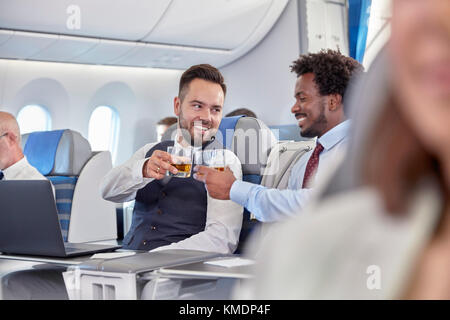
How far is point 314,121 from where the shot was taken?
7.66ft

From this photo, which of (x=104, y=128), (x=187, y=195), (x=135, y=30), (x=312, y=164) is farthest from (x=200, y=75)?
(x=104, y=128)

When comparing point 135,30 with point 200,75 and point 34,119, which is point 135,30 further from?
point 200,75

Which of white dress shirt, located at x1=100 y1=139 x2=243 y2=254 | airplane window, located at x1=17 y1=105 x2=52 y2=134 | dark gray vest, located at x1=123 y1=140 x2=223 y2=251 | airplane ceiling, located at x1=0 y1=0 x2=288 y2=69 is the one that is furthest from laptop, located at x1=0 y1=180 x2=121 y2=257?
airplane window, located at x1=17 y1=105 x2=52 y2=134

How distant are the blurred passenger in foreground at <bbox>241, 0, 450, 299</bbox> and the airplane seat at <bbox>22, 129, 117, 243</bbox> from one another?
3.86 meters

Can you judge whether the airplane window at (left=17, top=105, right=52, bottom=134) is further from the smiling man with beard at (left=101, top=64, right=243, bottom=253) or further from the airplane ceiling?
the smiling man with beard at (left=101, top=64, right=243, bottom=253)

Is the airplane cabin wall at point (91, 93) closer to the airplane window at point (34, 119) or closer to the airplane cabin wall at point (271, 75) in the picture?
the airplane window at point (34, 119)

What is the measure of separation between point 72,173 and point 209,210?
2.34 m

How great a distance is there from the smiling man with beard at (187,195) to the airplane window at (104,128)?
5.70 m

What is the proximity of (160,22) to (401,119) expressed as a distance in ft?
22.5

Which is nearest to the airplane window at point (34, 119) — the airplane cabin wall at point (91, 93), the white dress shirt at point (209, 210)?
the airplane cabin wall at point (91, 93)

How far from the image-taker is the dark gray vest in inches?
87.9
